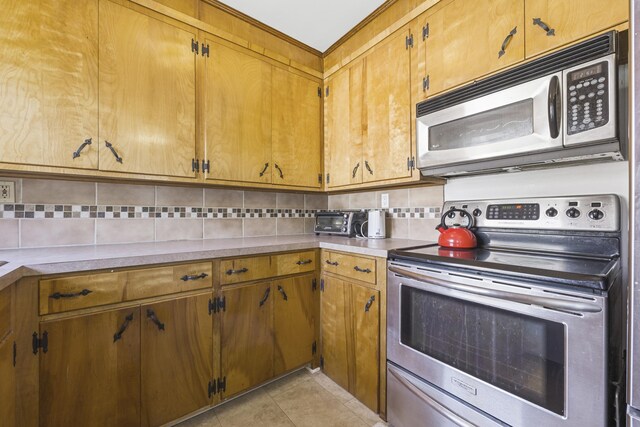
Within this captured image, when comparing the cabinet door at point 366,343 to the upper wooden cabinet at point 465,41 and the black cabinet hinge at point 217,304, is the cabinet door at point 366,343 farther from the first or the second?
the upper wooden cabinet at point 465,41

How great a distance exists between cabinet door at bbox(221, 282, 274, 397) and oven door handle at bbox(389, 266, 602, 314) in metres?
0.92

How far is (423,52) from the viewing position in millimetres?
1667

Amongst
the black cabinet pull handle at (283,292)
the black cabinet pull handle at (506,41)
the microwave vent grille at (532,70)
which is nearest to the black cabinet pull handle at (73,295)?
the black cabinet pull handle at (283,292)

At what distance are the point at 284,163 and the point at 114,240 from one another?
1.23 metres

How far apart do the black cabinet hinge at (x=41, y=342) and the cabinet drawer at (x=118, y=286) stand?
0.30 ft

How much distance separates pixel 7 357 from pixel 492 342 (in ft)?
5.73

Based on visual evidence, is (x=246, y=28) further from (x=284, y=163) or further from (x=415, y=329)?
(x=415, y=329)

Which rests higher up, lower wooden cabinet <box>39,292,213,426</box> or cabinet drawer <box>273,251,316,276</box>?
cabinet drawer <box>273,251,316,276</box>

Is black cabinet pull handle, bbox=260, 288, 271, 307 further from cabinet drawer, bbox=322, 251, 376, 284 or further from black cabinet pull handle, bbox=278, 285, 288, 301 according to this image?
cabinet drawer, bbox=322, 251, 376, 284

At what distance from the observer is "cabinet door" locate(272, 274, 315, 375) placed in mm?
1804

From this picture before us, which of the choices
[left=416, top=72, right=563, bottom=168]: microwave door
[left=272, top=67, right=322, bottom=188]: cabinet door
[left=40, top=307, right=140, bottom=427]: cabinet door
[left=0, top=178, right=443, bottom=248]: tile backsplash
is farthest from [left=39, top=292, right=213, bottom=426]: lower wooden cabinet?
[left=416, top=72, right=563, bottom=168]: microwave door

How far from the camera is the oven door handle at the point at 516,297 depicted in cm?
85

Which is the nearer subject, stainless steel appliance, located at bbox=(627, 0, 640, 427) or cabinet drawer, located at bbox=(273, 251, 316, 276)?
stainless steel appliance, located at bbox=(627, 0, 640, 427)

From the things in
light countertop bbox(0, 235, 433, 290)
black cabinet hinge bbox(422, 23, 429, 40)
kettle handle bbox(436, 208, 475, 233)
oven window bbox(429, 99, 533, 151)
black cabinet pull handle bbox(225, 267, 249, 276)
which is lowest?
black cabinet pull handle bbox(225, 267, 249, 276)
